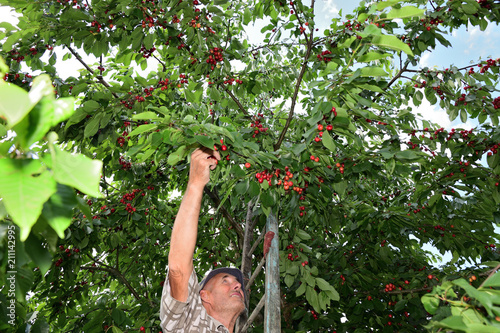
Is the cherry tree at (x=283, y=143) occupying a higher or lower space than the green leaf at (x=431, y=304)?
higher

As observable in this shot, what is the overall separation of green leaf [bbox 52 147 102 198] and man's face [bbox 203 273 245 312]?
2.29m

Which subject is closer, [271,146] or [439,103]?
[271,146]

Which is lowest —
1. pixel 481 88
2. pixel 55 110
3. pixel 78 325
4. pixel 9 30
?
pixel 78 325

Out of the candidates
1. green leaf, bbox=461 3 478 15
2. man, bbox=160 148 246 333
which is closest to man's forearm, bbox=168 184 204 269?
man, bbox=160 148 246 333

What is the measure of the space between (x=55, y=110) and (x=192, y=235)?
1589 mm

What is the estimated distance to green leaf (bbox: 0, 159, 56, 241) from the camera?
0.47 m

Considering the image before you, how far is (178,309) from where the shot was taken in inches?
81.6

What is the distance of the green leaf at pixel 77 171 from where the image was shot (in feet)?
1.64

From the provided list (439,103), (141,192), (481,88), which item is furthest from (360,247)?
(141,192)

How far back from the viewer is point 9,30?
126 inches

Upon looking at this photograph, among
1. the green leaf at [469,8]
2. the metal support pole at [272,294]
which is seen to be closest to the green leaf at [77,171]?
the metal support pole at [272,294]

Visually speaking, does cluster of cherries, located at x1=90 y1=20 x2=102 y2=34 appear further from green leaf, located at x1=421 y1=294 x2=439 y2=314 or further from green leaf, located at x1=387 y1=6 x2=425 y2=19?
green leaf, located at x1=421 y1=294 x2=439 y2=314

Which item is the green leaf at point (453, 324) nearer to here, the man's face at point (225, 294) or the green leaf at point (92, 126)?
the man's face at point (225, 294)

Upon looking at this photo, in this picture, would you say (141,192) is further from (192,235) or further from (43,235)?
(43,235)
